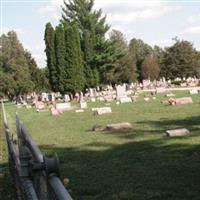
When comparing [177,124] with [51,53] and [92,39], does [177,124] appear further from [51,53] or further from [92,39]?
[92,39]

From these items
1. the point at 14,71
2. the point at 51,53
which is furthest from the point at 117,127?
the point at 14,71

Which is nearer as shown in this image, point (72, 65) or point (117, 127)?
point (117, 127)

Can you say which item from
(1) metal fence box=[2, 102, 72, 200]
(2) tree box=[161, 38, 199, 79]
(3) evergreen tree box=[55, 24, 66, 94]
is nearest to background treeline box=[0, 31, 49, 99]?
(2) tree box=[161, 38, 199, 79]

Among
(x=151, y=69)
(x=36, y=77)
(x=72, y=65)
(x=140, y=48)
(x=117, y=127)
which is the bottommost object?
(x=117, y=127)

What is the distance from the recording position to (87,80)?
6306cm

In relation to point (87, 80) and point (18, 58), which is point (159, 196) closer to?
point (87, 80)

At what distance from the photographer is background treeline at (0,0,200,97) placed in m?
56.9

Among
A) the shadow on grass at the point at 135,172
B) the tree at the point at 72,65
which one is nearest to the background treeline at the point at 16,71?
the tree at the point at 72,65

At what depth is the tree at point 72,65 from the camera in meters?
56.4

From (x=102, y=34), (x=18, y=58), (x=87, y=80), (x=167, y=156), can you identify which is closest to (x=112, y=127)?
(x=167, y=156)

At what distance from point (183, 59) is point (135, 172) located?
3303 inches

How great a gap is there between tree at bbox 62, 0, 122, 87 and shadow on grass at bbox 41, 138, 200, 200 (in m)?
51.5

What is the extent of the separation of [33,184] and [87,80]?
5916 cm

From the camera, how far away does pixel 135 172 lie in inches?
336
